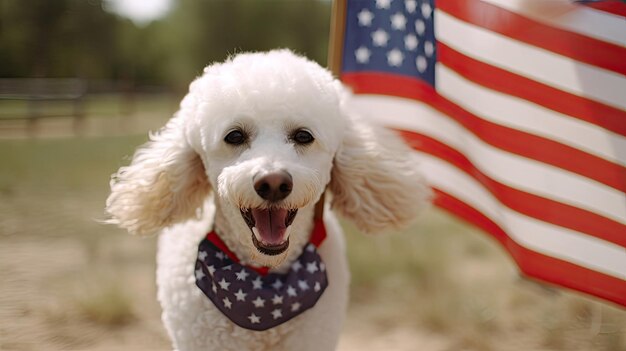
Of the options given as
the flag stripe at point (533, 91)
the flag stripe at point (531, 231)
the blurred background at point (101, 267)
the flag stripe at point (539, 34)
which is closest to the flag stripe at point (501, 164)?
the flag stripe at point (531, 231)

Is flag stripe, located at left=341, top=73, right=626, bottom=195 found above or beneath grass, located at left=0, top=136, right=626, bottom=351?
above

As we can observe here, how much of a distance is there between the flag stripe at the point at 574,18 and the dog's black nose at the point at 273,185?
139 centimetres

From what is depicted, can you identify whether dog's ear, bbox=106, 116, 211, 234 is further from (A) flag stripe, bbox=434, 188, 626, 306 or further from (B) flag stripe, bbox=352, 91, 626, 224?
(A) flag stripe, bbox=434, 188, 626, 306

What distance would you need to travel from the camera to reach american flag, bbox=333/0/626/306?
234 centimetres

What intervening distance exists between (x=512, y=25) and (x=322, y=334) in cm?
152

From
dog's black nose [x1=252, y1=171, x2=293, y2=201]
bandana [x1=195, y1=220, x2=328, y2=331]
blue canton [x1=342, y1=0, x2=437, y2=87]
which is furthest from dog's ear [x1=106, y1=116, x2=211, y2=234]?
blue canton [x1=342, y1=0, x2=437, y2=87]

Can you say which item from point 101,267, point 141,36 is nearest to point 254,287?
point 101,267

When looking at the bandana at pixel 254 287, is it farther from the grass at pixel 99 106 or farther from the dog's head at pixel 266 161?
the grass at pixel 99 106

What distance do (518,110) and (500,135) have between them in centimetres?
13

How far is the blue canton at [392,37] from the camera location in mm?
2689

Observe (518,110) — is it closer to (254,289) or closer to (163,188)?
(254,289)

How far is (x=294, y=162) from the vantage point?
1814 mm

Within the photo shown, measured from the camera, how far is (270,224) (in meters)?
1.86

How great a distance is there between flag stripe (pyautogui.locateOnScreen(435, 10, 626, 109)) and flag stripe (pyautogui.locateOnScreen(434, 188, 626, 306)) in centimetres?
70
